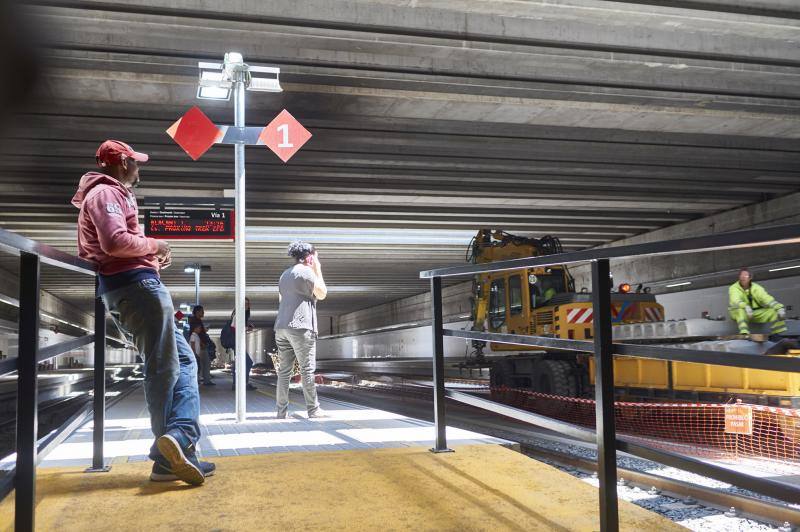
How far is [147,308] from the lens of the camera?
11.6ft

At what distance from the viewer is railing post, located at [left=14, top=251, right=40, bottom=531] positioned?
251 cm

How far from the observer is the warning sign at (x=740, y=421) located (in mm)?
7113

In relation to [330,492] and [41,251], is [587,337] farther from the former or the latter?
[41,251]

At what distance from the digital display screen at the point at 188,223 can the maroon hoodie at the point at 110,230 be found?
395 inches

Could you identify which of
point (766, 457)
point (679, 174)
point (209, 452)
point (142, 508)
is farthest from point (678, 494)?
point (679, 174)

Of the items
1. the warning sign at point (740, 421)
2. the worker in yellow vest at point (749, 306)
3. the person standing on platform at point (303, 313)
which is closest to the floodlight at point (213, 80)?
the person standing on platform at point (303, 313)

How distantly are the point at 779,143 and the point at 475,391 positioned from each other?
8399mm

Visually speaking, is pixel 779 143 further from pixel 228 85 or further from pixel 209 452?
pixel 209 452

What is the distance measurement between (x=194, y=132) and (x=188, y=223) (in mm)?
6650

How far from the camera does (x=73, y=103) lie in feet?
34.2

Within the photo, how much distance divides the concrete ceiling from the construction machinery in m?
2.22

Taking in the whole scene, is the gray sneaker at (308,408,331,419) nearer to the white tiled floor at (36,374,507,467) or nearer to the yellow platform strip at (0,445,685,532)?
the white tiled floor at (36,374,507,467)

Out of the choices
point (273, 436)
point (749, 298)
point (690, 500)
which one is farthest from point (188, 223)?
point (690, 500)

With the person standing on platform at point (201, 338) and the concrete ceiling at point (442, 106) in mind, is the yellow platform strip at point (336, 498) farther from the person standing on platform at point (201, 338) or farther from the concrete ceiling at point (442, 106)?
the person standing on platform at point (201, 338)
